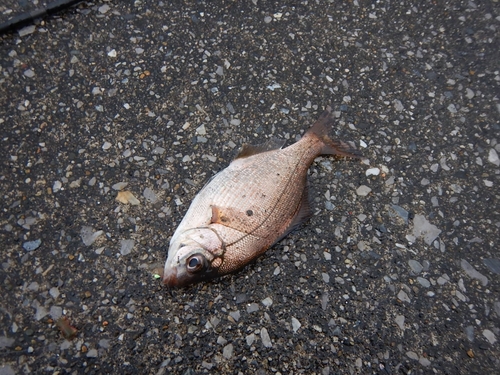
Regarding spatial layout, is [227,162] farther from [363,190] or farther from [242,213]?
[363,190]

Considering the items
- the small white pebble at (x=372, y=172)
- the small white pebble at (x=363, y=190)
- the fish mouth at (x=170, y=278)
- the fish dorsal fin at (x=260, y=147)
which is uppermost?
the fish dorsal fin at (x=260, y=147)

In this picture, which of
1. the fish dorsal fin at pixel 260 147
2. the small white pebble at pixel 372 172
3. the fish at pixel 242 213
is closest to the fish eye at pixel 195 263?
the fish at pixel 242 213

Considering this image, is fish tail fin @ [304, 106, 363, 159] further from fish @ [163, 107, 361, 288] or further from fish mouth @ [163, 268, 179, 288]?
fish mouth @ [163, 268, 179, 288]

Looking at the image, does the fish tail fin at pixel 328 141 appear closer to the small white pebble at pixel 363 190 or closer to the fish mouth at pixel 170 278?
the small white pebble at pixel 363 190

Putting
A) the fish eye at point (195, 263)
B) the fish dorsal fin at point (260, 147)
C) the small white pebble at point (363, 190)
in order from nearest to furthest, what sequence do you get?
the fish eye at point (195, 263)
the fish dorsal fin at point (260, 147)
the small white pebble at point (363, 190)

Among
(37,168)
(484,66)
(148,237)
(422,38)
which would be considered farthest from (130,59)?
(484,66)

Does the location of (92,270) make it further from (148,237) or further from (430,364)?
(430,364)

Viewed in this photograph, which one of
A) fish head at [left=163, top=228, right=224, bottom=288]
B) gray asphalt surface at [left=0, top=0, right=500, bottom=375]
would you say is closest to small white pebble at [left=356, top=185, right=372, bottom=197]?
gray asphalt surface at [left=0, top=0, right=500, bottom=375]

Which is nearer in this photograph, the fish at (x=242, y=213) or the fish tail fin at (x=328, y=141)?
the fish at (x=242, y=213)

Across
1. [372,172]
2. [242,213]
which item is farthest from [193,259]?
[372,172]
